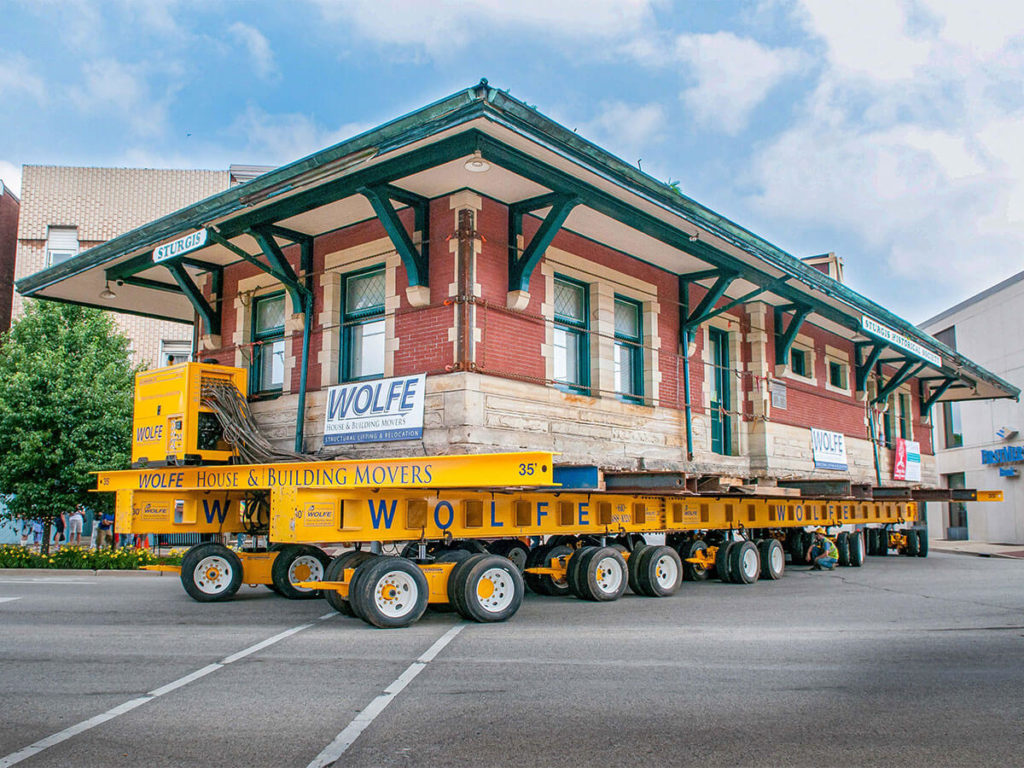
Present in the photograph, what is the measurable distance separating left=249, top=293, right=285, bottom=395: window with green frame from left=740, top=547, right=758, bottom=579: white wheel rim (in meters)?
8.12

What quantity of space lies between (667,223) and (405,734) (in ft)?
28.3

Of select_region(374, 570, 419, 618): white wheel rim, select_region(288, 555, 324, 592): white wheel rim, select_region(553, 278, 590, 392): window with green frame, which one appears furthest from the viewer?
select_region(288, 555, 324, 592): white wheel rim

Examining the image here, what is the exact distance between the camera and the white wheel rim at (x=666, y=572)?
508 inches

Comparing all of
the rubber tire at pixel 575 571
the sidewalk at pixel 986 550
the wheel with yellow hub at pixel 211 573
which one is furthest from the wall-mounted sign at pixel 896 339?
the wheel with yellow hub at pixel 211 573

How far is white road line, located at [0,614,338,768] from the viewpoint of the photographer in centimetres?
490

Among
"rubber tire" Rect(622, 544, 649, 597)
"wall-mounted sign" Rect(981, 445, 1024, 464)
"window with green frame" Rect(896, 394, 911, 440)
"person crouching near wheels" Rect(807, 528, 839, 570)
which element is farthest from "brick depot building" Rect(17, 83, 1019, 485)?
"wall-mounted sign" Rect(981, 445, 1024, 464)

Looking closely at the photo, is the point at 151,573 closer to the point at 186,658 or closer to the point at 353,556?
the point at 353,556

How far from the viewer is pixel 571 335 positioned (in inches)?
493

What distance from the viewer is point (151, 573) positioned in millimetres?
18922

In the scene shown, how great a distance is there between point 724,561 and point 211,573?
8.19 meters

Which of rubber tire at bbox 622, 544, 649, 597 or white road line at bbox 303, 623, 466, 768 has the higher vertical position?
rubber tire at bbox 622, 544, 649, 597

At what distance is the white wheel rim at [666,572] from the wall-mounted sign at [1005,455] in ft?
85.0

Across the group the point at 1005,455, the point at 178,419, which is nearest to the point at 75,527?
the point at 178,419

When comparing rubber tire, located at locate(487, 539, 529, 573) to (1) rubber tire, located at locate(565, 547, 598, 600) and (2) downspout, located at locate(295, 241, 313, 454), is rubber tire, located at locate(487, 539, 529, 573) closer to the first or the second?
(1) rubber tire, located at locate(565, 547, 598, 600)
